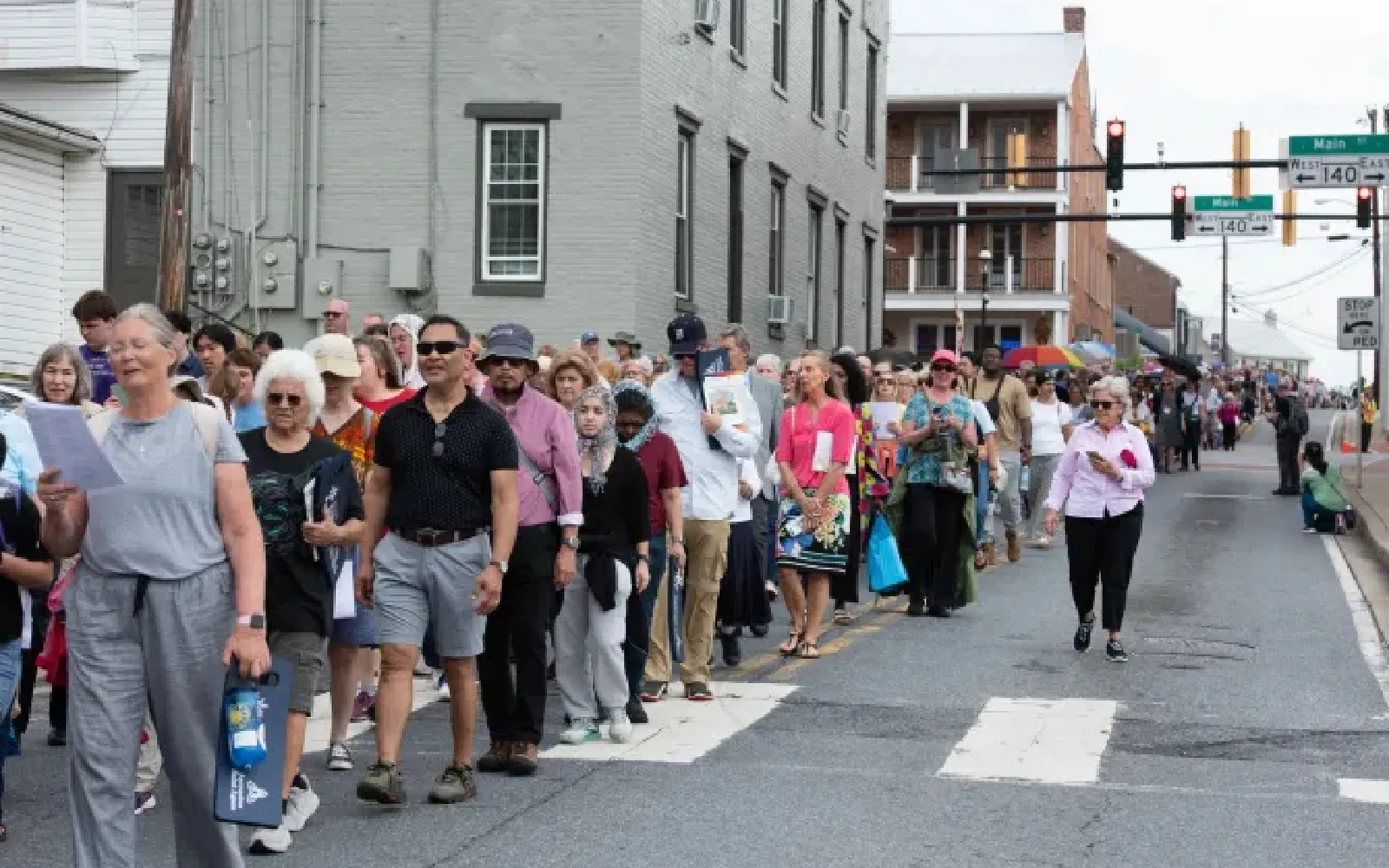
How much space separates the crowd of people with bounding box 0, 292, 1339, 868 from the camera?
20.3ft

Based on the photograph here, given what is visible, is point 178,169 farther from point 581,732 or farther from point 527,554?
point 527,554

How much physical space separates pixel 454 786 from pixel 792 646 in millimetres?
5303

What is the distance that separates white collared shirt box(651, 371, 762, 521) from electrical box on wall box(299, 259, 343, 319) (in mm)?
12373

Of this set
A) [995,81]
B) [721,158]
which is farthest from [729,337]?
[995,81]

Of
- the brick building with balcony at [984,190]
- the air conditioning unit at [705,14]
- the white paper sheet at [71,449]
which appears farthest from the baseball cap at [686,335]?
the brick building with balcony at [984,190]

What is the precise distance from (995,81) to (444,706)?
5943 centimetres

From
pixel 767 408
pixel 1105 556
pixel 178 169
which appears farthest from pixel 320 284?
pixel 1105 556

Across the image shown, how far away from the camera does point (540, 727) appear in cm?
940

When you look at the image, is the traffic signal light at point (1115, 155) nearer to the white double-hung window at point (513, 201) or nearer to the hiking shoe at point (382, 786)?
the white double-hung window at point (513, 201)

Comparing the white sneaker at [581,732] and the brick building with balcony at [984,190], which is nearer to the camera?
the white sneaker at [581,732]

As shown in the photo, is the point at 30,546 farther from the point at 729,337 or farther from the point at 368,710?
the point at 729,337

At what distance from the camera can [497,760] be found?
9.31m

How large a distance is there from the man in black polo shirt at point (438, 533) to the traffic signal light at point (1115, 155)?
27.3m

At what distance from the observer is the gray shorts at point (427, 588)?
27.6 feet
